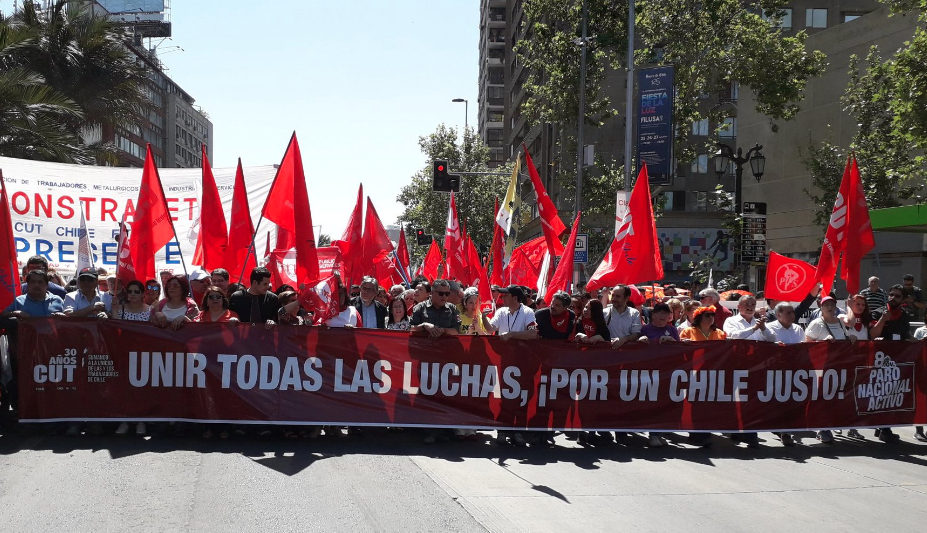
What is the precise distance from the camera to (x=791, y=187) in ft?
116

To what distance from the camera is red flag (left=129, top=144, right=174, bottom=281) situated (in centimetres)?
971

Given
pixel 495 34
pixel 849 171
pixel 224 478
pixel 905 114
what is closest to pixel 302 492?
pixel 224 478

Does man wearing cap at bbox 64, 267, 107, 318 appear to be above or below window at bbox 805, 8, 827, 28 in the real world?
below

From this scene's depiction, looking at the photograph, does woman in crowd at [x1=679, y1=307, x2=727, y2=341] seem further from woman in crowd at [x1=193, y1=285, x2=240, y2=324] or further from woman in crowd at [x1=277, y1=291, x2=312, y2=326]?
woman in crowd at [x1=193, y1=285, x2=240, y2=324]

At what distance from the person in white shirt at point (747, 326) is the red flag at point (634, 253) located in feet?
3.15

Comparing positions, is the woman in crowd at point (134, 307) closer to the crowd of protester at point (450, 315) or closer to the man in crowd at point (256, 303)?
the crowd of protester at point (450, 315)

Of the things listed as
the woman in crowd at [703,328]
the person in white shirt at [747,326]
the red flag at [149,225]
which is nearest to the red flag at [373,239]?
the red flag at [149,225]

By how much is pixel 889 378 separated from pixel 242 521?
7460 millimetres

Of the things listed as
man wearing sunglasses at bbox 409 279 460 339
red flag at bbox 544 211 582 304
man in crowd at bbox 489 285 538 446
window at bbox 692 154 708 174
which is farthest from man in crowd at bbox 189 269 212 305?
window at bbox 692 154 708 174

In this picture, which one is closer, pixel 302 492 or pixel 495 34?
pixel 302 492

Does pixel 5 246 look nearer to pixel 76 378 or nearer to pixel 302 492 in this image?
pixel 76 378

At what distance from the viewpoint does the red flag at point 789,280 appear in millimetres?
11789

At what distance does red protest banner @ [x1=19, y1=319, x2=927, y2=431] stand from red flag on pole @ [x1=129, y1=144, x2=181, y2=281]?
0.95 metres

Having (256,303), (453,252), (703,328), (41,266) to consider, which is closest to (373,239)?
(453,252)
